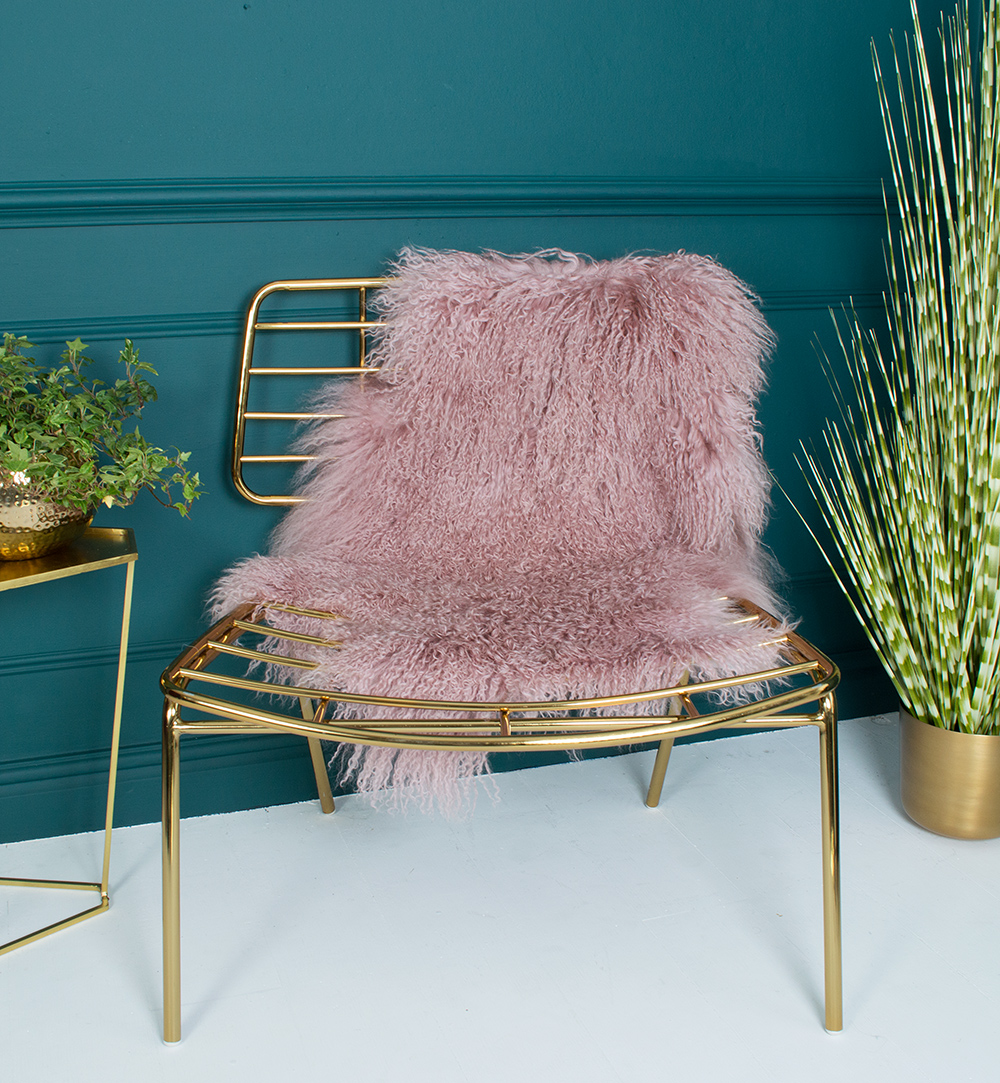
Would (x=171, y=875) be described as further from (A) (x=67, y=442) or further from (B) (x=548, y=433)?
(B) (x=548, y=433)

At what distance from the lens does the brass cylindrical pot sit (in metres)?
1.41

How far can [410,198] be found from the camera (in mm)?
1445

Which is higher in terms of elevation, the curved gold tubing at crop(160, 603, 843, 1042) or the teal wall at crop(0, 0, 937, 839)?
the teal wall at crop(0, 0, 937, 839)

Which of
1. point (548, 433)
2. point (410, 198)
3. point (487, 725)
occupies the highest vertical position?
point (410, 198)

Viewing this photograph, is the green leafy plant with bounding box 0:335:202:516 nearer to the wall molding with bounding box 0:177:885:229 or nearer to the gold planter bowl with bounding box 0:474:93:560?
the gold planter bowl with bounding box 0:474:93:560

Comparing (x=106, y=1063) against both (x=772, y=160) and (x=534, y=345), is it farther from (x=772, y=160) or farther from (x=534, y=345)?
(x=772, y=160)

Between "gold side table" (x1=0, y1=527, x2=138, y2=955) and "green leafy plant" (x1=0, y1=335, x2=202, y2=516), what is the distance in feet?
0.23

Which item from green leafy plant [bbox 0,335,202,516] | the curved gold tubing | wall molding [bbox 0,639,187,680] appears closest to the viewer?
the curved gold tubing

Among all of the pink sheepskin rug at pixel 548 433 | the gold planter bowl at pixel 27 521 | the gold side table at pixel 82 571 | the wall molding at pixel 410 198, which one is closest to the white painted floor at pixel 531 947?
the gold side table at pixel 82 571

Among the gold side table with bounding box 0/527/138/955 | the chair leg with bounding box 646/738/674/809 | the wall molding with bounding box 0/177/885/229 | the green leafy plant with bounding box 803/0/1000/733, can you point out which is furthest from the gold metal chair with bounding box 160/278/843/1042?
the wall molding with bounding box 0/177/885/229

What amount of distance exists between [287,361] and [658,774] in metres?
0.91

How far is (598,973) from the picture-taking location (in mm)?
1164

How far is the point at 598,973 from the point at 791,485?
38.6 inches

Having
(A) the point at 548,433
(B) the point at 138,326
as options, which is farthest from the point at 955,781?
(B) the point at 138,326
